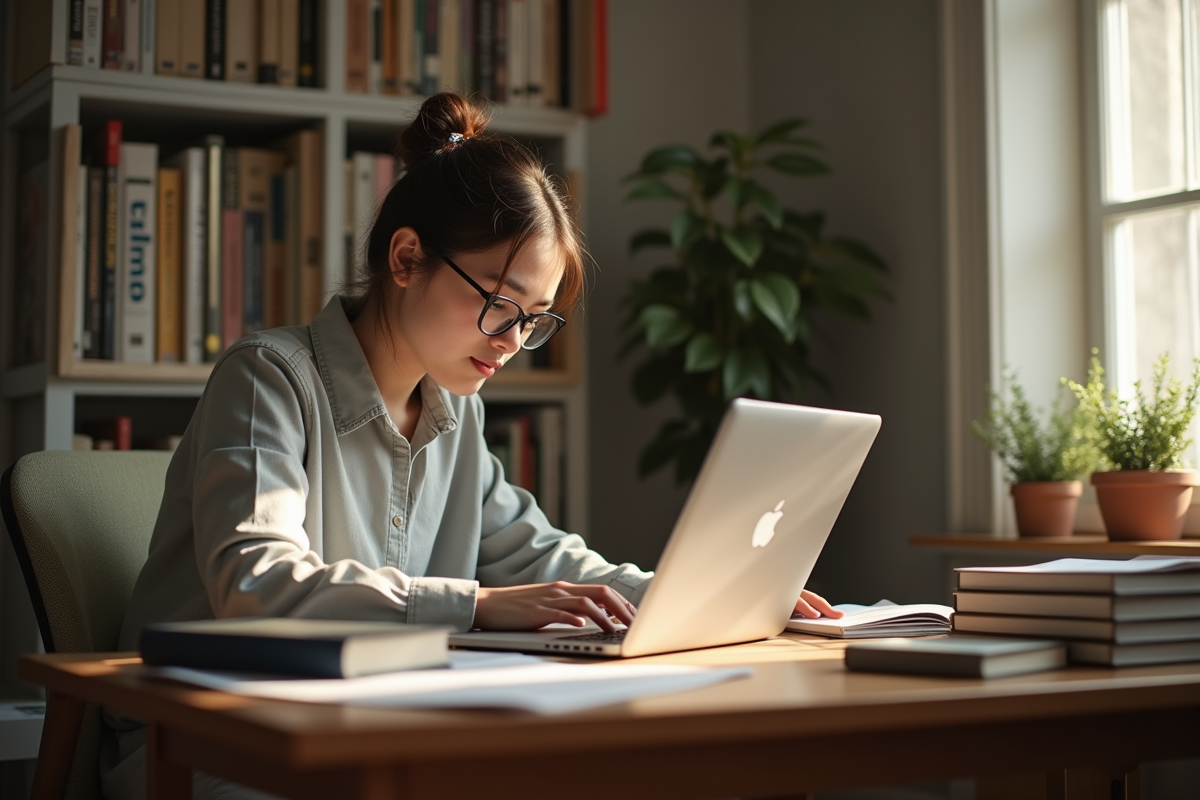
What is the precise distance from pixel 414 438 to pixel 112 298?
97cm

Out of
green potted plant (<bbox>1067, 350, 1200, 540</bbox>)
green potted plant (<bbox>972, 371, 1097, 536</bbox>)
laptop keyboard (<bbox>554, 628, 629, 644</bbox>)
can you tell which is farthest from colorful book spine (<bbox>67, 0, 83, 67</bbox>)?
green potted plant (<bbox>1067, 350, 1200, 540</bbox>)

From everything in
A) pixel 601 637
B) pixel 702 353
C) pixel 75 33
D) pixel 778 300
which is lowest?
pixel 601 637

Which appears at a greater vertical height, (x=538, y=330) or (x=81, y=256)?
(x=81, y=256)

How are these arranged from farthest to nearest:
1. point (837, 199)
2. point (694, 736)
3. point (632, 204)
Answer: point (632, 204)
point (837, 199)
point (694, 736)

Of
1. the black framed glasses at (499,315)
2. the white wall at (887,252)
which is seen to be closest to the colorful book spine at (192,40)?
the black framed glasses at (499,315)

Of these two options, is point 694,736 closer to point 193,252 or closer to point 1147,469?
point 1147,469

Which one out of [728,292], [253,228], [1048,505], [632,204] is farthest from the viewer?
[632,204]

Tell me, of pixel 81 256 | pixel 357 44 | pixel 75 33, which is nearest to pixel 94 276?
pixel 81 256

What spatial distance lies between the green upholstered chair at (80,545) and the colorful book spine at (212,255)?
0.79m

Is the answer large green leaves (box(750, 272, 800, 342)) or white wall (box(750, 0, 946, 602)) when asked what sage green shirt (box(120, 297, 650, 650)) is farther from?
white wall (box(750, 0, 946, 602))

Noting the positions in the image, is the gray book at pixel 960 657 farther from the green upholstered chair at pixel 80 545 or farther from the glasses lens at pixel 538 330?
the green upholstered chair at pixel 80 545

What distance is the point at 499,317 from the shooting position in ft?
5.05

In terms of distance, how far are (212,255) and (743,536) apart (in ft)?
5.12

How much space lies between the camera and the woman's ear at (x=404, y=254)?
1.57m
